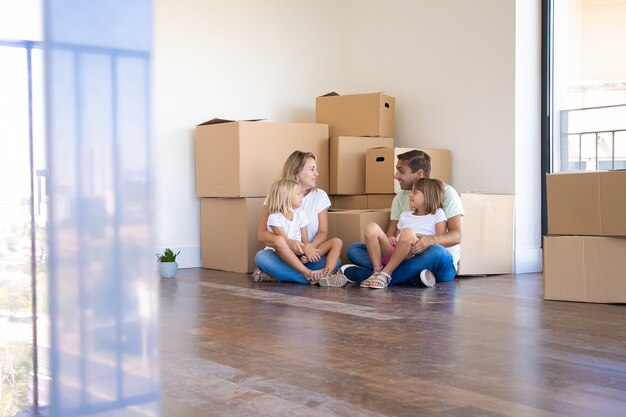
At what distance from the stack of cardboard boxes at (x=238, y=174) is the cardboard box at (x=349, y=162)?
2.6 inches

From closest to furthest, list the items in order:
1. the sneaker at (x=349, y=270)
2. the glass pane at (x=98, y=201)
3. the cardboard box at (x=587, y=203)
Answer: the glass pane at (x=98, y=201) → the cardboard box at (x=587, y=203) → the sneaker at (x=349, y=270)

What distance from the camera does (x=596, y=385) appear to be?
1.74 m

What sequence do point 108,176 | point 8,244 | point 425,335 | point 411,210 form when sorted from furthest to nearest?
point 411,210 < point 425,335 < point 8,244 < point 108,176

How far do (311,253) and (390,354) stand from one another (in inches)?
69.8

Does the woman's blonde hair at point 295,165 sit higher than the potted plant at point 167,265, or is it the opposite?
the woman's blonde hair at point 295,165

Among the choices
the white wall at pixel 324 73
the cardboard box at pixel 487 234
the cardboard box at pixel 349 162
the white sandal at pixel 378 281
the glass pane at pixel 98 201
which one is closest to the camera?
the glass pane at pixel 98 201

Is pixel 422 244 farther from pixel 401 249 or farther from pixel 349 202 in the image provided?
pixel 349 202

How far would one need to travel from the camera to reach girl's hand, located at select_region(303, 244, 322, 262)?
3840mm

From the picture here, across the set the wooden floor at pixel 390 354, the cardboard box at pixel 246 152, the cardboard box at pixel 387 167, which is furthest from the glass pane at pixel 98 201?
the cardboard box at pixel 387 167

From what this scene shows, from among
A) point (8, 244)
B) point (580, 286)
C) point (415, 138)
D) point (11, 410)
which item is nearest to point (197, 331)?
point (11, 410)

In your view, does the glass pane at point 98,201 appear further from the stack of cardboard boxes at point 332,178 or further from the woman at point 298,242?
the stack of cardboard boxes at point 332,178

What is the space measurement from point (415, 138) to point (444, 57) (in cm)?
53

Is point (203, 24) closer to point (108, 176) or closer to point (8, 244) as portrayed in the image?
point (8, 244)

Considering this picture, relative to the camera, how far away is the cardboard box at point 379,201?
4457 mm
